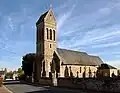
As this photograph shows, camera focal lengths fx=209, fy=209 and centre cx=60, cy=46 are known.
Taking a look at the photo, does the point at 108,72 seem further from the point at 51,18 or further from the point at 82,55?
the point at 51,18

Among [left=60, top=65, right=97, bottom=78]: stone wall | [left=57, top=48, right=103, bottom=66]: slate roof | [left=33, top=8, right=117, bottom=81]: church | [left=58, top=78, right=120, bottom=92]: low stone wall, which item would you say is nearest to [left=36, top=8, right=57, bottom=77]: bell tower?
[left=33, top=8, right=117, bottom=81]: church

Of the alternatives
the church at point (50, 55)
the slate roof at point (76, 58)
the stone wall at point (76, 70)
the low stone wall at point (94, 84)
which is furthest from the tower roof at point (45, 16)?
the low stone wall at point (94, 84)

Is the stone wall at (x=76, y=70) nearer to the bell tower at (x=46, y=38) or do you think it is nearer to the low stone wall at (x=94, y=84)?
the bell tower at (x=46, y=38)

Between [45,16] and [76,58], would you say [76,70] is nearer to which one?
[76,58]

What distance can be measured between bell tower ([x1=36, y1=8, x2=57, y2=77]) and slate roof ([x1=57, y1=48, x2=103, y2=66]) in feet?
Answer: 14.0

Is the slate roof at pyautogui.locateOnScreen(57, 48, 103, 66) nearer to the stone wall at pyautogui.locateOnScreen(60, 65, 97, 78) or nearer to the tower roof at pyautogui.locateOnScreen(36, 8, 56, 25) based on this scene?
the stone wall at pyautogui.locateOnScreen(60, 65, 97, 78)

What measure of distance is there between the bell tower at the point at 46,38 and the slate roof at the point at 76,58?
4.26 meters

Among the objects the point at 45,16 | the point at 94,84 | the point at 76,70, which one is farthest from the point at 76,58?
the point at 94,84

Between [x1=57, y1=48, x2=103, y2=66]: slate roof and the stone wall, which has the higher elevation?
[x1=57, y1=48, x2=103, y2=66]: slate roof

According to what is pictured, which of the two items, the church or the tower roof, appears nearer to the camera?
the church

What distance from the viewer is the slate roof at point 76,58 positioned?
5654cm

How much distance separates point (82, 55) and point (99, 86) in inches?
1587

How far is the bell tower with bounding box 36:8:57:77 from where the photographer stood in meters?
51.1

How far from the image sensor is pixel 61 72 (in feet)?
172
